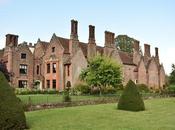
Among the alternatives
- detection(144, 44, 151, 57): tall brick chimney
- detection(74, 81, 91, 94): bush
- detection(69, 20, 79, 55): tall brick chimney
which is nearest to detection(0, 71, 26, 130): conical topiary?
detection(74, 81, 91, 94): bush

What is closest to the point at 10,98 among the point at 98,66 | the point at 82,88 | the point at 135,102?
the point at 135,102

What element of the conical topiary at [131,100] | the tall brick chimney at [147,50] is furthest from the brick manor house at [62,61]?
the conical topiary at [131,100]

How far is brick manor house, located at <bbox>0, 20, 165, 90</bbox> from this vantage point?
55156 millimetres

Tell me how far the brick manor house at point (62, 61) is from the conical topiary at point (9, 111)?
36.2m

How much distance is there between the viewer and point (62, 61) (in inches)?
2224

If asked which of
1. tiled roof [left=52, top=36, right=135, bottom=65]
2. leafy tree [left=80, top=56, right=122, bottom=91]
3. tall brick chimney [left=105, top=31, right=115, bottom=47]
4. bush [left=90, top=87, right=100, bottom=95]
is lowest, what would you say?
bush [left=90, top=87, right=100, bottom=95]

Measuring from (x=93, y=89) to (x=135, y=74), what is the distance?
13437 mm

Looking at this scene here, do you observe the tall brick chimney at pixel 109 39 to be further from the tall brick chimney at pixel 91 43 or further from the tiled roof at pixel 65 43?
the tiled roof at pixel 65 43

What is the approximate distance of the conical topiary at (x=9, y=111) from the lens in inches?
648

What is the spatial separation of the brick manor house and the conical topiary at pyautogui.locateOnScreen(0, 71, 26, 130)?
3617cm

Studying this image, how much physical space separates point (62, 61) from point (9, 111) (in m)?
39.9

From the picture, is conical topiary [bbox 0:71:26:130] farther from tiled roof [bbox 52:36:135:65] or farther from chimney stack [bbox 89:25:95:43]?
chimney stack [bbox 89:25:95:43]

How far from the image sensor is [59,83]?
186 ft

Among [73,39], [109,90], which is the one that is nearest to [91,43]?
[73,39]
